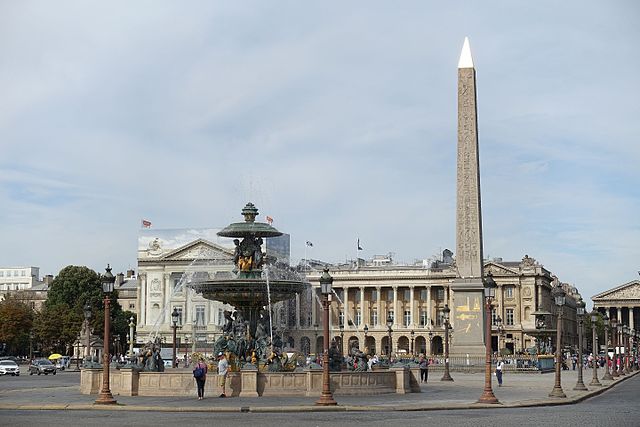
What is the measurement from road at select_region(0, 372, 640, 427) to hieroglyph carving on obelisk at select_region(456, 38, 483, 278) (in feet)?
86.2

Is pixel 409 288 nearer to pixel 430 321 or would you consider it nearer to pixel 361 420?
pixel 430 321

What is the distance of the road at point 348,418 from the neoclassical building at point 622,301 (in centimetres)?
17016

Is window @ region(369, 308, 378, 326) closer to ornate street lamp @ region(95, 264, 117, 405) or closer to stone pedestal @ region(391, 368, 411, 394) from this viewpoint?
stone pedestal @ region(391, 368, 411, 394)

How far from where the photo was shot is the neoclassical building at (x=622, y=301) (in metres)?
193

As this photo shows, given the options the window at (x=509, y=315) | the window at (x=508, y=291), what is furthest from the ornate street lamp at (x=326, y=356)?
the window at (x=508, y=291)

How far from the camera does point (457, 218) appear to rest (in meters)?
56.6

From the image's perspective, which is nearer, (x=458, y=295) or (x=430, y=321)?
(x=458, y=295)

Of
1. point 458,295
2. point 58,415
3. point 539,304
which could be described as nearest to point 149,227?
point 539,304

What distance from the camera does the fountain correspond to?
38.1 meters

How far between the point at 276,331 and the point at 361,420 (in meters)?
15.3

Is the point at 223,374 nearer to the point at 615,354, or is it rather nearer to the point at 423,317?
the point at 615,354

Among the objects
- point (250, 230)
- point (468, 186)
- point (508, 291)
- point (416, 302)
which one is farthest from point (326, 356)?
point (508, 291)

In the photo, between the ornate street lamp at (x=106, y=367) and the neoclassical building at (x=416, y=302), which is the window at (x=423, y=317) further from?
the ornate street lamp at (x=106, y=367)

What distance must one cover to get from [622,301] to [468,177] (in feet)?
485
